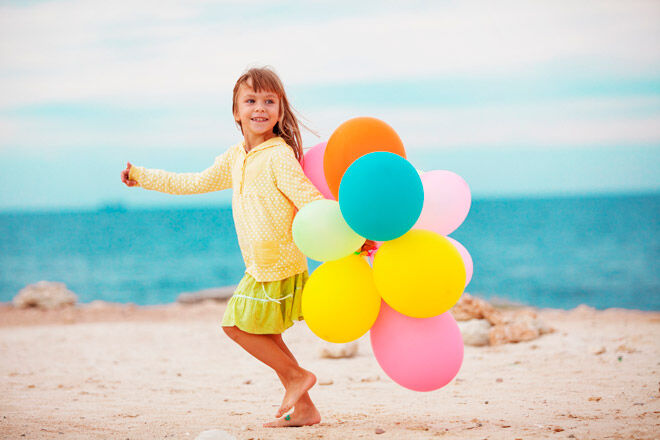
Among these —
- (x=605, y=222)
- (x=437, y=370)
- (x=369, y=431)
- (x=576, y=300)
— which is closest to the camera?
(x=437, y=370)

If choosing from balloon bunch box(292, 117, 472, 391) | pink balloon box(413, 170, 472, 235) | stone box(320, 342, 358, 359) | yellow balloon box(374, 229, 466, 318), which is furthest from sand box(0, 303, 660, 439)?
pink balloon box(413, 170, 472, 235)

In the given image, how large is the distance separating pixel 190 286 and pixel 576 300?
536 inches

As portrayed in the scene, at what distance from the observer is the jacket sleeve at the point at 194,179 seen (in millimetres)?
3551

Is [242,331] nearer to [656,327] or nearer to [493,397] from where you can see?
[493,397]

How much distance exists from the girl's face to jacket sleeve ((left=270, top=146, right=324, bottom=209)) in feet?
0.73

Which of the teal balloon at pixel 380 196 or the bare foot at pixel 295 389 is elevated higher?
the teal balloon at pixel 380 196

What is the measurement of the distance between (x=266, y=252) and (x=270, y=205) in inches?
9.3

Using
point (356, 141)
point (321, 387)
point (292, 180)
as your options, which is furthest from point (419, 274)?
point (321, 387)

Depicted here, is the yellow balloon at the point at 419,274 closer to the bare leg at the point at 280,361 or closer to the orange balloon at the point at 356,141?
the orange balloon at the point at 356,141

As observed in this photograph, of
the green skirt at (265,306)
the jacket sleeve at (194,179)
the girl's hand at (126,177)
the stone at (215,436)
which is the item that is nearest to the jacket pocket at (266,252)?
the green skirt at (265,306)

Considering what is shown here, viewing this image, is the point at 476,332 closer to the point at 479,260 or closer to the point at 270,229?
the point at 270,229

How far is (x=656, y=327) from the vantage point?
5.82 m

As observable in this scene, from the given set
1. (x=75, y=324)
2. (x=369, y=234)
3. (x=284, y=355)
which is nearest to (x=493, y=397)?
(x=284, y=355)

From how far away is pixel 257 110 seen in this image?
3.26m
